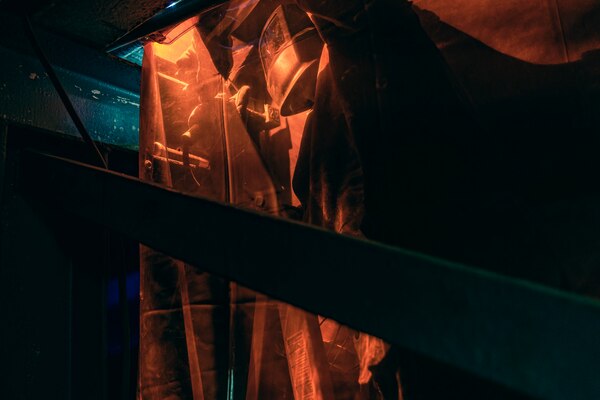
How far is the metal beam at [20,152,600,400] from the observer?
50 cm

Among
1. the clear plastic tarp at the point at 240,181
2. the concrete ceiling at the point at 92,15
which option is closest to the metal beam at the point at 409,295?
the clear plastic tarp at the point at 240,181

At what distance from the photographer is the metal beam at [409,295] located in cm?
50

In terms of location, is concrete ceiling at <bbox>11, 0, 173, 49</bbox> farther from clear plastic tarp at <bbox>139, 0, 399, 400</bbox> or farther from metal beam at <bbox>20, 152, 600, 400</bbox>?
metal beam at <bbox>20, 152, 600, 400</bbox>

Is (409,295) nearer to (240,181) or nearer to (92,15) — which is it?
(240,181)

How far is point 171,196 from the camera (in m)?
0.89

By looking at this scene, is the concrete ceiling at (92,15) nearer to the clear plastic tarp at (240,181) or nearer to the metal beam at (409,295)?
the clear plastic tarp at (240,181)

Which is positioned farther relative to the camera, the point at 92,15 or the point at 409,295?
the point at 92,15

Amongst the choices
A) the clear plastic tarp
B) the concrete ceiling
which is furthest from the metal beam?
the concrete ceiling

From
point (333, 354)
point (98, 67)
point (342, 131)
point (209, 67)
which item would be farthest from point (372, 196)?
point (98, 67)

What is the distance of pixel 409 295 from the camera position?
0.59 metres

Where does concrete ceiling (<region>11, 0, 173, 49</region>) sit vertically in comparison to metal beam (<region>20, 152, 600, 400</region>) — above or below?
above

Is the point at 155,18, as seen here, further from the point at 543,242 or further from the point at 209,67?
the point at 543,242

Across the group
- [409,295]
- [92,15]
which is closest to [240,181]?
[92,15]

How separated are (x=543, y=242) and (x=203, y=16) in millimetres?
1465
